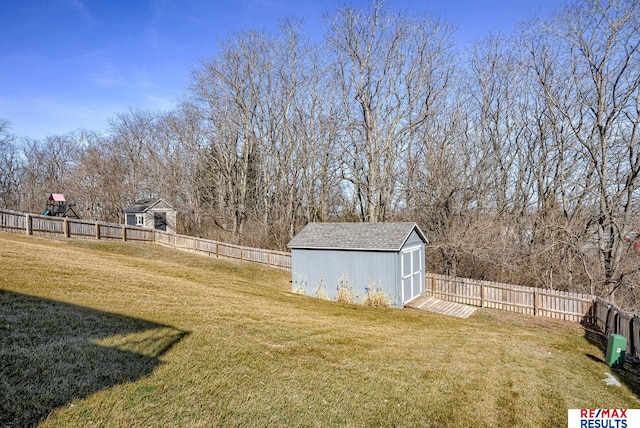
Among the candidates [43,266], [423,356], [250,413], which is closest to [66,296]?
[43,266]

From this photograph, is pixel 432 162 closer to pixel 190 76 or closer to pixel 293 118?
pixel 293 118

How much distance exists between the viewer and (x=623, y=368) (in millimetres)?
8867

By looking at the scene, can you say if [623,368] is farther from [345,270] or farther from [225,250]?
[225,250]

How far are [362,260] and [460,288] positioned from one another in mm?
4928

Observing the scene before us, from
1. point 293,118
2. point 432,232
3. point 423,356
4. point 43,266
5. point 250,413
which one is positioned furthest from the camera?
point 293,118

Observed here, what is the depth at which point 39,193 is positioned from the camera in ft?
141

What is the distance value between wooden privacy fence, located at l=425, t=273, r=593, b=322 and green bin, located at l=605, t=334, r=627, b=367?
5.32 meters

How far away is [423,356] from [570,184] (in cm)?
1665

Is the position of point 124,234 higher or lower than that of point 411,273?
higher

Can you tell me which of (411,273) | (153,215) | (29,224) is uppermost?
(153,215)

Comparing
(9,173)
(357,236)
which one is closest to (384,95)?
(357,236)

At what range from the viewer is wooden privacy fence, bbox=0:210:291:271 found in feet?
65.1

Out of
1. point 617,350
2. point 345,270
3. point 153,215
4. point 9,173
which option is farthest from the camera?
point 9,173

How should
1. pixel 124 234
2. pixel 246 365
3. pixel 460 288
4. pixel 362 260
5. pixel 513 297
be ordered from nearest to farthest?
pixel 246 365, pixel 513 297, pixel 362 260, pixel 460 288, pixel 124 234
